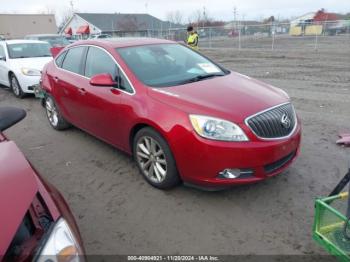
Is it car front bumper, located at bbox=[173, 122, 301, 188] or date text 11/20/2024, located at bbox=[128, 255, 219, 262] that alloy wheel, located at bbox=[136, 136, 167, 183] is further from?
date text 11/20/2024, located at bbox=[128, 255, 219, 262]

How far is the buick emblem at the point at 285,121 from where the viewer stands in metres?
3.52

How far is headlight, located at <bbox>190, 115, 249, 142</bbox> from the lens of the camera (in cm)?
321

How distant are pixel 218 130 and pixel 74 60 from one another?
9.79 feet

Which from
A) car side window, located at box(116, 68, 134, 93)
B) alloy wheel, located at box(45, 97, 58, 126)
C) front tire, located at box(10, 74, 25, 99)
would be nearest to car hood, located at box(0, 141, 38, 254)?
car side window, located at box(116, 68, 134, 93)

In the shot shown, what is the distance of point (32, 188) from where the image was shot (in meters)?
1.82

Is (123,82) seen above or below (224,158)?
above

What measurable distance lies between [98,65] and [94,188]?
1.66m

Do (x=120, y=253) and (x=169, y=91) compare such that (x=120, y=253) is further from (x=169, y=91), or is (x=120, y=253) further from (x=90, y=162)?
(x=90, y=162)

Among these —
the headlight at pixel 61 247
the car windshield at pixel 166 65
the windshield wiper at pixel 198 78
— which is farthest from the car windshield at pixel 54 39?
the headlight at pixel 61 247

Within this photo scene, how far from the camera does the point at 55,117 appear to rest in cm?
613

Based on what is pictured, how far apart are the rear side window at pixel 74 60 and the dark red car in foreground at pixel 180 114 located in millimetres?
33

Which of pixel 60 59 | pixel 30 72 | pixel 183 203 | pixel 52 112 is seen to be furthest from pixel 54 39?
pixel 183 203

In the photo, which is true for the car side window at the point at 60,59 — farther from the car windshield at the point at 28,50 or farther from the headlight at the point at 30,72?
the car windshield at the point at 28,50

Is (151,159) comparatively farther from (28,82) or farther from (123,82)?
(28,82)
